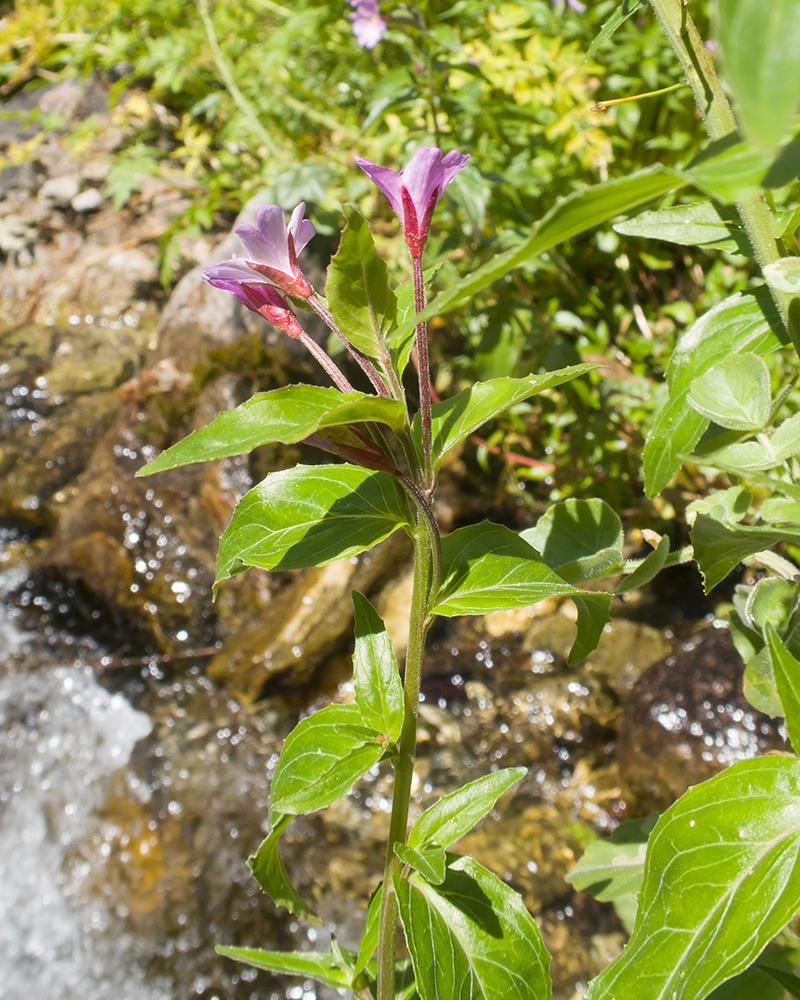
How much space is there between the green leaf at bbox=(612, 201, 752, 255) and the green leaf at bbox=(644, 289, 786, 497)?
2.0 inches

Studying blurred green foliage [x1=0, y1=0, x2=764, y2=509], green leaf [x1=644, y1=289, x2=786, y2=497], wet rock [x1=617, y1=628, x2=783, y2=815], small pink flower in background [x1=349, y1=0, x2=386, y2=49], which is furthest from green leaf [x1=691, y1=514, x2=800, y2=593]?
small pink flower in background [x1=349, y1=0, x2=386, y2=49]

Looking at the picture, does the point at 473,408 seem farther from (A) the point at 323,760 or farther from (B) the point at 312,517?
(A) the point at 323,760

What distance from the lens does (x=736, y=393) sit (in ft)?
1.95

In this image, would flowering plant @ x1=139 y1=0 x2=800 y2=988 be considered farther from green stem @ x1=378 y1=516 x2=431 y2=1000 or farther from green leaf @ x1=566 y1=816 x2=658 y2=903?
green leaf @ x1=566 y1=816 x2=658 y2=903

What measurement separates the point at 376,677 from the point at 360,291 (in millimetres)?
365

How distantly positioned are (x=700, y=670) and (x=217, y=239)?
3.44 metres

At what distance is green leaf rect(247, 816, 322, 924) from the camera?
0.63 metres

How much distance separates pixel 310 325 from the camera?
9.61ft

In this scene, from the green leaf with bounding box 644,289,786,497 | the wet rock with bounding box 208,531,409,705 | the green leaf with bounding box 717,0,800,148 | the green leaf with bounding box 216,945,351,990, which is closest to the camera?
the green leaf with bounding box 717,0,800,148

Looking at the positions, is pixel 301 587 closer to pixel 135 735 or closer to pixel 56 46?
pixel 135 735

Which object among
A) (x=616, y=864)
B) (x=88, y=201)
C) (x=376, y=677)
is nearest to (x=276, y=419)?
(x=376, y=677)

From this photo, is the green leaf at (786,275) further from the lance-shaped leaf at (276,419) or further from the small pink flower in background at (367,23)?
the small pink flower in background at (367,23)

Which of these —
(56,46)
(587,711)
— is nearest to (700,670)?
(587,711)

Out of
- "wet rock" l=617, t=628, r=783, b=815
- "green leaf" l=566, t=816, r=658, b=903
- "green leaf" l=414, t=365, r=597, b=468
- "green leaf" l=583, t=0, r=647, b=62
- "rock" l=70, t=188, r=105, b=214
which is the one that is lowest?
"wet rock" l=617, t=628, r=783, b=815
